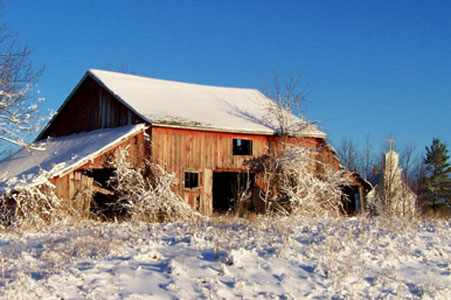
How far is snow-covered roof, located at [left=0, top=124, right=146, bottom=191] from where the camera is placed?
1756 cm

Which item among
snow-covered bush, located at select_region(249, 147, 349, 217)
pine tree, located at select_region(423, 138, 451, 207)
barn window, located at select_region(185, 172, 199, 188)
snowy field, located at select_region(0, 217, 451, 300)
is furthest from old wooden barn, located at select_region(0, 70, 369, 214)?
pine tree, located at select_region(423, 138, 451, 207)

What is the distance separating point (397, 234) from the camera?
440 inches

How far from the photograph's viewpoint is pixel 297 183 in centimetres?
2225

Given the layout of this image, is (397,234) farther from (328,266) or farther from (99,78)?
(99,78)

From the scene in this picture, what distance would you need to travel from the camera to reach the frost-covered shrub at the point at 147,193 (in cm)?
1820

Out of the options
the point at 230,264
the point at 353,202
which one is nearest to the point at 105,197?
the point at 353,202

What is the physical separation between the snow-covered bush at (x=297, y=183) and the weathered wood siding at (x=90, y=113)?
6145mm

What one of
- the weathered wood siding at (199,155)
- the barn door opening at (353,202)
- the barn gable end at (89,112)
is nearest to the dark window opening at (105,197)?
the weathered wood siding at (199,155)

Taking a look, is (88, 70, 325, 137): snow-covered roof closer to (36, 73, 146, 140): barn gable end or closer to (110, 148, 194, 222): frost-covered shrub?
(36, 73, 146, 140): barn gable end

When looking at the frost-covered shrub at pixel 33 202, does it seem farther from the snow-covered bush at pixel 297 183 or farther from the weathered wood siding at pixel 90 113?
the snow-covered bush at pixel 297 183

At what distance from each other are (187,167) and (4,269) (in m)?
12.8

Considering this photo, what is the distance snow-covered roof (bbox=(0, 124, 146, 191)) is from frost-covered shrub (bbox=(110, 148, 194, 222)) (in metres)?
1.00

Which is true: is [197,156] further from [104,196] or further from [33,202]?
[33,202]

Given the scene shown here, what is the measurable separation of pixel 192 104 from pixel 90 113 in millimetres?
4957
